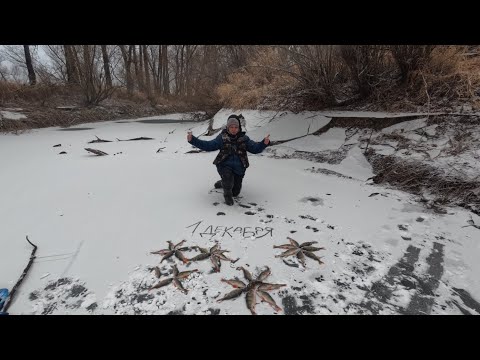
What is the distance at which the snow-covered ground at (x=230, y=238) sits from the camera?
1.82 m

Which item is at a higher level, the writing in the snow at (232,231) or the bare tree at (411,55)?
the bare tree at (411,55)

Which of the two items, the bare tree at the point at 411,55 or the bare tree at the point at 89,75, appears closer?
the bare tree at the point at 411,55

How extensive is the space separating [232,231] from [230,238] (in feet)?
0.41

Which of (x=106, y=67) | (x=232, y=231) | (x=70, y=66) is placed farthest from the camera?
(x=106, y=67)

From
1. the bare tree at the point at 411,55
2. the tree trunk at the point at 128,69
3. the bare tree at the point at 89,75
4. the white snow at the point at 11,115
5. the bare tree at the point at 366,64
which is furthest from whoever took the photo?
the tree trunk at the point at 128,69

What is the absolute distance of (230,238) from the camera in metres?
2.51

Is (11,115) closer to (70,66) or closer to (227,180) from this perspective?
(70,66)

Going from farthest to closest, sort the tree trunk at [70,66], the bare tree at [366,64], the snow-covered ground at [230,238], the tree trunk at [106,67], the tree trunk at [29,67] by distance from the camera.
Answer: the tree trunk at [106,67], the tree trunk at [29,67], the tree trunk at [70,66], the bare tree at [366,64], the snow-covered ground at [230,238]

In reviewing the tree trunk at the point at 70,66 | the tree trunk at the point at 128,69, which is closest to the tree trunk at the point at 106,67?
the tree trunk at the point at 128,69

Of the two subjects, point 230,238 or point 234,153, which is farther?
point 234,153

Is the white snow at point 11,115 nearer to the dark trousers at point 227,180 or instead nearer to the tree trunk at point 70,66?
the tree trunk at point 70,66

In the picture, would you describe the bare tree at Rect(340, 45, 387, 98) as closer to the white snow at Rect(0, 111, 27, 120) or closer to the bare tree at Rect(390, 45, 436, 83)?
the bare tree at Rect(390, 45, 436, 83)

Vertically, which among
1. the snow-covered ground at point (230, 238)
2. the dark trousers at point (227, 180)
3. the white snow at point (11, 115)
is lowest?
the snow-covered ground at point (230, 238)

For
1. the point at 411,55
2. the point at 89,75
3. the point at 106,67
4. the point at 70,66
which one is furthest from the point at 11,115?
the point at 411,55
